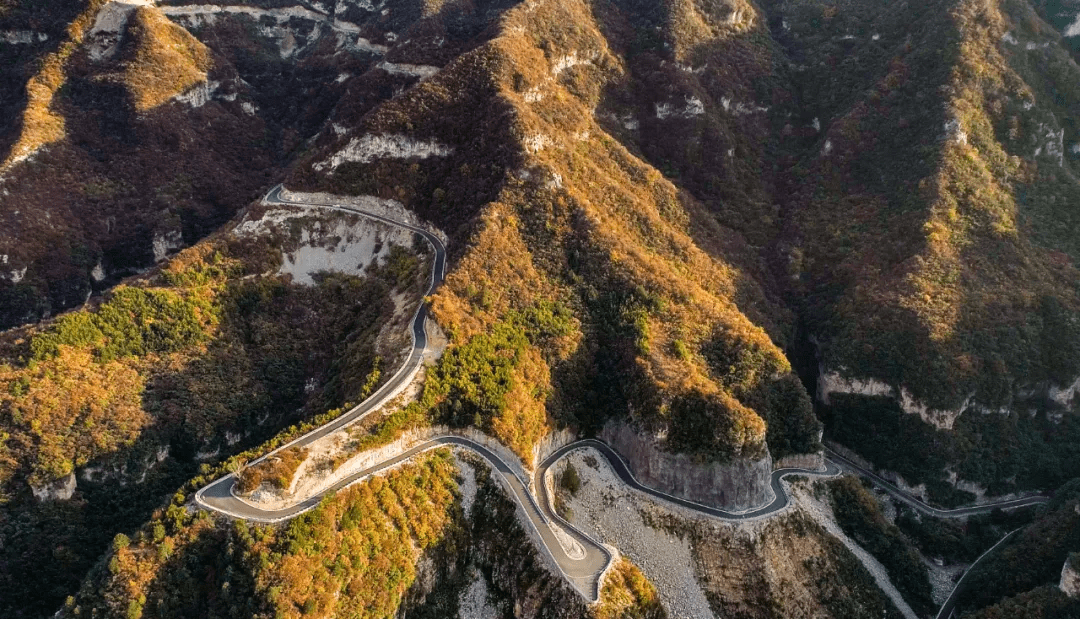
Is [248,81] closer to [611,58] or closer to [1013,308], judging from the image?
[611,58]

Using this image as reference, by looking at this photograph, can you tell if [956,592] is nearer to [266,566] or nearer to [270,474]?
[266,566]

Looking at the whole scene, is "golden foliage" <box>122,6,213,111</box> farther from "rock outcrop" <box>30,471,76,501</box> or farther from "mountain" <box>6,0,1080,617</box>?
"rock outcrop" <box>30,471,76,501</box>

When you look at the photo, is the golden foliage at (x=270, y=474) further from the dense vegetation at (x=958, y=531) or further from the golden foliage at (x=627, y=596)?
the dense vegetation at (x=958, y=531)

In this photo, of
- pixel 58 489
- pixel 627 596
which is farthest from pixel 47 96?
pixel 627 596

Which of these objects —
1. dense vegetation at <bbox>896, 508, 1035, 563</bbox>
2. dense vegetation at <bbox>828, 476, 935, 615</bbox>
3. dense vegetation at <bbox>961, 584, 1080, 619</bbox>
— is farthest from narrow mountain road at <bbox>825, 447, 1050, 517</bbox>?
dense vegetation at <bbox>961, 584, 1080, 619</bbox>

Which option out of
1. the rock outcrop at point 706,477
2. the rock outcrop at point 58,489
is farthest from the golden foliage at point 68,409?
the rock outcrop at point 706,477
